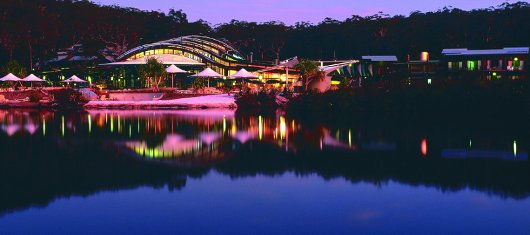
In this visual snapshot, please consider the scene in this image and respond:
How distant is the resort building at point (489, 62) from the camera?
6278cm

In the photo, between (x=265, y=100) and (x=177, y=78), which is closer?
(x=265, y=100)

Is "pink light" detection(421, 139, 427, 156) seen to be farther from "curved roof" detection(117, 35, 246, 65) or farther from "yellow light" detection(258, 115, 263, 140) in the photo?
"curved roof" detection(117, 35, 246, 65)

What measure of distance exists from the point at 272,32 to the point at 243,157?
3276 inches

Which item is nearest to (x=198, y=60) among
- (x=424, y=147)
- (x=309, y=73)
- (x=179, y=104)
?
(x=179, y=104)

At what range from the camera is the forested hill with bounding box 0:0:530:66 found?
81.6m

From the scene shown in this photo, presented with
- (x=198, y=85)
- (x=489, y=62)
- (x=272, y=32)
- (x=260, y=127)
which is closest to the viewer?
(x=260, y=127)

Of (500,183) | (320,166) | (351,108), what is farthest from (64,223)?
Answer: (351,108)

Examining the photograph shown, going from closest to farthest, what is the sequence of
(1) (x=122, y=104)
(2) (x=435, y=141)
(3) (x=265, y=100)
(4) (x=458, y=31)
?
(2) (x=435, y=141), (3) (x=265, y=100), (1) (x=122, y=104), (4) (x=458, y=31)

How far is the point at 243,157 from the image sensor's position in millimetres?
23812

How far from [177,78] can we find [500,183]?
59640mm

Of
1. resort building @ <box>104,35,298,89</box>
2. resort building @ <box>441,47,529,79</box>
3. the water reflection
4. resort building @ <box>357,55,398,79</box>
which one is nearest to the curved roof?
resort building @ <box>104,35,298,89</box>

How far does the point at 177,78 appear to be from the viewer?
245 ft

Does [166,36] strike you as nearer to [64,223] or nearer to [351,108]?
[351,108]

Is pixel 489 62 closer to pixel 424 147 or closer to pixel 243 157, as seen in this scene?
pixel 424 147
